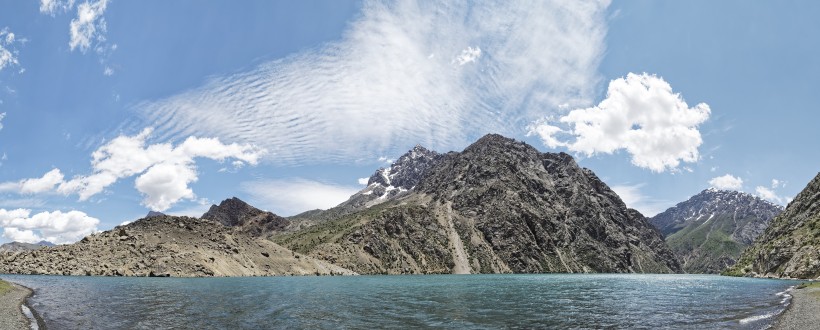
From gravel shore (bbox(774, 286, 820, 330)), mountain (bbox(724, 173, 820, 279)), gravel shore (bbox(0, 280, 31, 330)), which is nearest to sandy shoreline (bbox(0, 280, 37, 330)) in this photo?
gravel shore (bbox(0, 280, 31, 330))

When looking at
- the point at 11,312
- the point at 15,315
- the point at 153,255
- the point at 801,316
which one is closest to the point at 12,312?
the point at 11,312

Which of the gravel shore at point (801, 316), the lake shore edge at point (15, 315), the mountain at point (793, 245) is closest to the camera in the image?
the lake shore edge at point (15, 315)

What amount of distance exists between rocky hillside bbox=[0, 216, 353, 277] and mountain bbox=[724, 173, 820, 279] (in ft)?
595

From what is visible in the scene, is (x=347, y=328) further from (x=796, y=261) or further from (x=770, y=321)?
(x=796, y=261)

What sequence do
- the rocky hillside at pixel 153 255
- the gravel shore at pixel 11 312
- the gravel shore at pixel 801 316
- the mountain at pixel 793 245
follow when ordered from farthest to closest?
the rocky hillside at pixel 153 255, the mountain at pixel 793 245, the gravel shore at pixel 801 316, the gravel shore at pixel 11 312

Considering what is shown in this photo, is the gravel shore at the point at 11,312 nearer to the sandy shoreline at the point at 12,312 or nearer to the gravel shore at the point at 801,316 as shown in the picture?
the sandy shoreline at the point at 12,312

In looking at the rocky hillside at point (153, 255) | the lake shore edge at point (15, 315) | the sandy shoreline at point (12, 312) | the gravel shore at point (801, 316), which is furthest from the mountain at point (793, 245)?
the rocky hillside at point (153, 255)

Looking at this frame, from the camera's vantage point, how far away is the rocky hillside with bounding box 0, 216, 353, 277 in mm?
150250

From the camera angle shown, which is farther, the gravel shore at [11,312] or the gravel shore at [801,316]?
the gravel shore at [801,316]

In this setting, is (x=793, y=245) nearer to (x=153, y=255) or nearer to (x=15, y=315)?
(x=15, y=315)

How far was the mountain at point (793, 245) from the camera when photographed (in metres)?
135

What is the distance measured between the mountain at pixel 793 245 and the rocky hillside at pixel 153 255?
18133 cm

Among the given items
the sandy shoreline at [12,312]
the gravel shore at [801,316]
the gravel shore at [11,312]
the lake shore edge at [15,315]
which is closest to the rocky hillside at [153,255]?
the gravel shore at [11,312]

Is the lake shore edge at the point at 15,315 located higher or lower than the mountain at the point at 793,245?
lower
